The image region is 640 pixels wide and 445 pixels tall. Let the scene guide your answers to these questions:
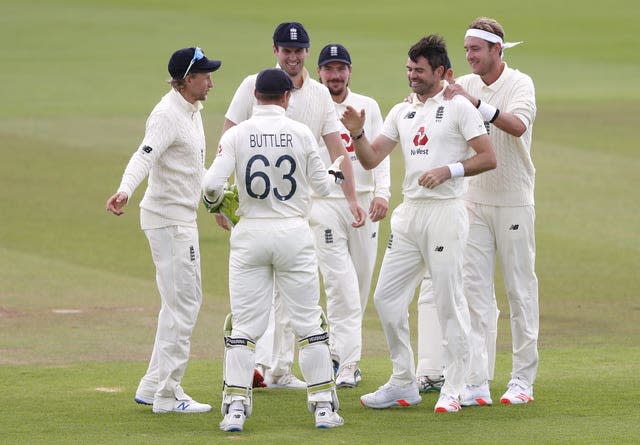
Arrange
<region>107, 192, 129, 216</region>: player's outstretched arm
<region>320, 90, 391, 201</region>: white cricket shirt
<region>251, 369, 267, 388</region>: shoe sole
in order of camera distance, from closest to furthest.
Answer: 1. <region>107, 192, 129, 216</region>: player's outstretched arm
2. <region>251, 369, 267, 388</region>: shoe sole
3. <region>320, 90, 391, 201</region>: white cricket shirt

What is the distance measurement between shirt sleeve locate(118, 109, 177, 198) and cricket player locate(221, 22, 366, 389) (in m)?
0.88

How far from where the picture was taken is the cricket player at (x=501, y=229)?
340 inches

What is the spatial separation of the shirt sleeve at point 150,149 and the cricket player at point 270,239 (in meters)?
0.51

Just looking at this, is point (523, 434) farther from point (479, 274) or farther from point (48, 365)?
point (48, 365)

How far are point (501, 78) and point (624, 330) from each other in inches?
162

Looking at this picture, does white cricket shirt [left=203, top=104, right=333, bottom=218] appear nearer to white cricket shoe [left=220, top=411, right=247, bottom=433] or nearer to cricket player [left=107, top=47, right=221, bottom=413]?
cricket player [left=107, top=47, right=221, bottom=413]

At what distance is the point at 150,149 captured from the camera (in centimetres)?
813

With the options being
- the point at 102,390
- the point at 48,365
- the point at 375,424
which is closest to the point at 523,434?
the point at 375,424

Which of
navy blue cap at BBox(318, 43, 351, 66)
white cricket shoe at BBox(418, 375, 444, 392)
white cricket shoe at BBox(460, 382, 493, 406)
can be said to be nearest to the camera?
white cricket shoe at BBox(460, 382, 493, 406)

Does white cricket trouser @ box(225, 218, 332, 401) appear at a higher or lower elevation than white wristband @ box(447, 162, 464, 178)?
lower

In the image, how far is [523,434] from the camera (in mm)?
7555

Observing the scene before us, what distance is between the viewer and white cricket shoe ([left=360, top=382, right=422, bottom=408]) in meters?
8.50

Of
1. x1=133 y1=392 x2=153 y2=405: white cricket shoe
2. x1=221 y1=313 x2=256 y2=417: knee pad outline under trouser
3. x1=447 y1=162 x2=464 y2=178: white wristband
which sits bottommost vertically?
x1=133 y1=392 x2=153 y2=405: white cricket shoe

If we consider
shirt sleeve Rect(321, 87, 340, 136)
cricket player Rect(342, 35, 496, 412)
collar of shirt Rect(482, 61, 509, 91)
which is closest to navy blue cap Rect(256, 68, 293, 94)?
cricket player Rect(342, 35, 496, 412)
